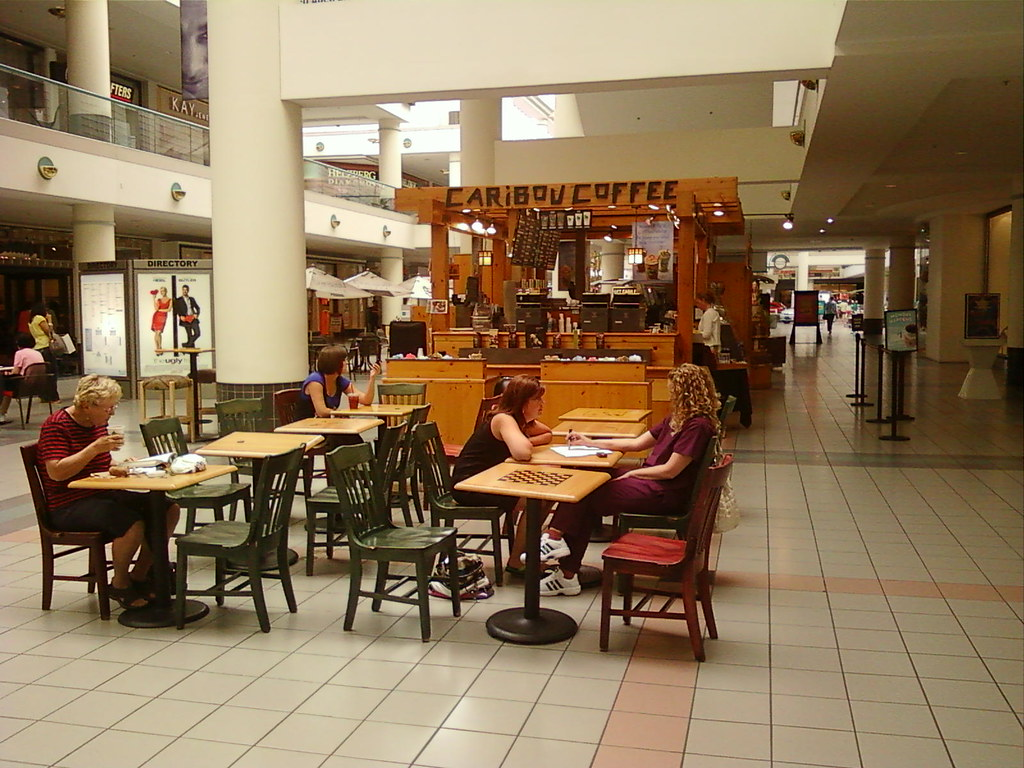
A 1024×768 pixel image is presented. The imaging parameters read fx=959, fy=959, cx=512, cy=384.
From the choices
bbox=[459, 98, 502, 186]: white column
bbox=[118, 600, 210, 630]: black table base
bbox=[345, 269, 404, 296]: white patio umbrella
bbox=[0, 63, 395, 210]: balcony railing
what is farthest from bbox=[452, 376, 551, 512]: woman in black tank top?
bbox=[345, 269, 404, 296]: white patio umbrella

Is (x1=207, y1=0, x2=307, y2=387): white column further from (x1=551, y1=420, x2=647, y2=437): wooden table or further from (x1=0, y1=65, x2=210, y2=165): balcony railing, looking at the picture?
(x1=0, y1=65, x2=210, y2=165): balcony railing

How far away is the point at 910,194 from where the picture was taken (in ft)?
55.8

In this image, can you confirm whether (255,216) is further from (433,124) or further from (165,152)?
(433,124)

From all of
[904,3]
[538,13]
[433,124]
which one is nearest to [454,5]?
[538,13]

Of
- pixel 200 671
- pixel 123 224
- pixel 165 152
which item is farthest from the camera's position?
pixel 123 224

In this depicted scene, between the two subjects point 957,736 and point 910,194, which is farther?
point 910,194

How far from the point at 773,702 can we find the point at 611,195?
7705 millimetres

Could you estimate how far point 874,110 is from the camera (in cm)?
911

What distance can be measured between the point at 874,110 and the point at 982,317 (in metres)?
6.74

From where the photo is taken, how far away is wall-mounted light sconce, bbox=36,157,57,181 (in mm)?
14031

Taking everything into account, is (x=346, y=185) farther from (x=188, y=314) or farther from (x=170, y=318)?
(x=188, y=314)

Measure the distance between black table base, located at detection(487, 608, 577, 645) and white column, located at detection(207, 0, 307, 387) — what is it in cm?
540

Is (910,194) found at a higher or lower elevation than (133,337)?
higher

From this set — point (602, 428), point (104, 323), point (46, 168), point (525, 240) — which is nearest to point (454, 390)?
point (525, 240)
